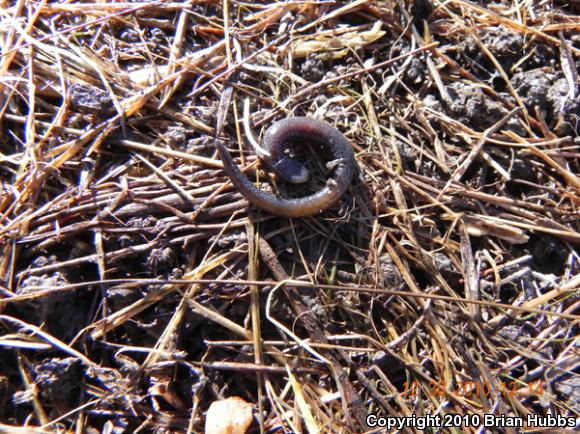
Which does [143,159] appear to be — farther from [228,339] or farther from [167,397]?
[167,397]

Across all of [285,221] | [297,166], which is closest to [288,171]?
[297,166]

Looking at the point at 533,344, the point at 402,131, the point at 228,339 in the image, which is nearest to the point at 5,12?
the point at 228,339

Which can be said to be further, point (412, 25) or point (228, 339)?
point (412, 25)
